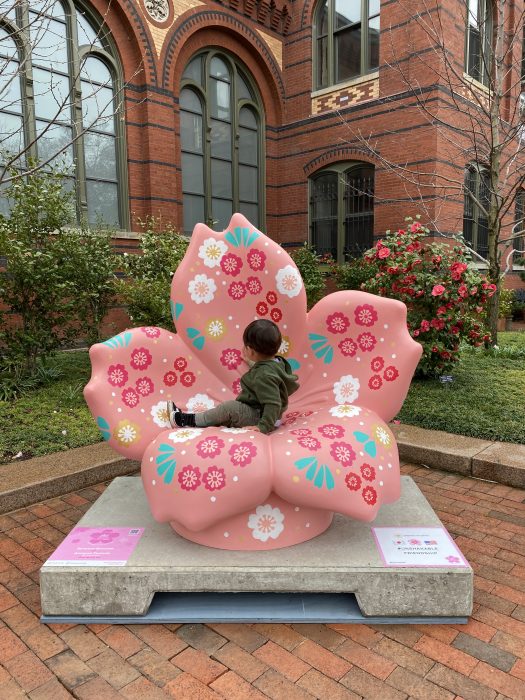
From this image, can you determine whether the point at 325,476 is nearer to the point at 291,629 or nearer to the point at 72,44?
the point at 291,629

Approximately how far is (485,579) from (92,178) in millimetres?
10667

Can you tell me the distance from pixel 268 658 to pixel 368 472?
0.90m

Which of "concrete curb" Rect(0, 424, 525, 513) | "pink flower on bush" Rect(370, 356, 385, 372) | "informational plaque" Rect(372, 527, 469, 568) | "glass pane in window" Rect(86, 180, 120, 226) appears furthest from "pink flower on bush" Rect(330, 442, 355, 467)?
"glass pane in window" Rect(86, 180, 120, 226)

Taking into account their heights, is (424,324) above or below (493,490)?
above

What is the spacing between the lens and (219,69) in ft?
43.1

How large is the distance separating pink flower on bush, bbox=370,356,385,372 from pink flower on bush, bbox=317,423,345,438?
1.66 ft

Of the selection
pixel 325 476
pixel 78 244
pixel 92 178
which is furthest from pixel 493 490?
pixel 92 178

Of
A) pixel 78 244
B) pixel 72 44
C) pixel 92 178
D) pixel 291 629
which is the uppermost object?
pixel 72 44

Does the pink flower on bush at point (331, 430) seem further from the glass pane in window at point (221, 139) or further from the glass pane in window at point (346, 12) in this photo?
the glass pane in window at point (346, 12)

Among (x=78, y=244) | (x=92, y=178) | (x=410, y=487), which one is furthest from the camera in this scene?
(x=92, y=178)

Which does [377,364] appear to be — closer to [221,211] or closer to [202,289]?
[202,289]

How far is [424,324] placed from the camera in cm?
632

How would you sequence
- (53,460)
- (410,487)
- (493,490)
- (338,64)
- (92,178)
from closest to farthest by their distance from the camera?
(410,487)
(493,490)
(53,460)
(92,178)
(338,64)

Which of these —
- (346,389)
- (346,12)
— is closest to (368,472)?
(346,389)
